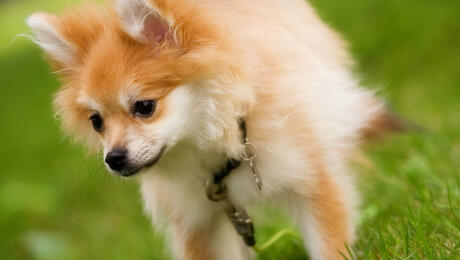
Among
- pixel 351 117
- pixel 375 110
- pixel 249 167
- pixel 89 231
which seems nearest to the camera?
pixel 249 167

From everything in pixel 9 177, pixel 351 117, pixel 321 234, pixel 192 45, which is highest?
pixel 192 45

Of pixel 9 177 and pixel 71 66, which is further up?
pixel 71 66

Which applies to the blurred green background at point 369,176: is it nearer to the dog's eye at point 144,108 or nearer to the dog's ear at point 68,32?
the dog's ear at point 68,32

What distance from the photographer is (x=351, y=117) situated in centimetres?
392

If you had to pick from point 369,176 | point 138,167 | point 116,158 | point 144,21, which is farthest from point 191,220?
point 369,176

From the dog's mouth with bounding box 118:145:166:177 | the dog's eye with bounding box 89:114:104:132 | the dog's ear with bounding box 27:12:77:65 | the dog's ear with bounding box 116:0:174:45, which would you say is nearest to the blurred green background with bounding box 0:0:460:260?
the dog's ear with bounding box 27:12:77:65

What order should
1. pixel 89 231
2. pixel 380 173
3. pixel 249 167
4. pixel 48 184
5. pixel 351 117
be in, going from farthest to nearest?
pixel 48 184, pixel 89 231, pixel 380 173, pixel 351 117, pixel 249 167

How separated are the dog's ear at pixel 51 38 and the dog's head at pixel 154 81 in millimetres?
163

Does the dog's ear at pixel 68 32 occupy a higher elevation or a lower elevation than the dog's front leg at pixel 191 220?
higher

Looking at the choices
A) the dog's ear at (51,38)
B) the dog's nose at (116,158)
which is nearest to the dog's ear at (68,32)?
the dog's ear at (51,38)

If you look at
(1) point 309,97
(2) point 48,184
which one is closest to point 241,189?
(1) point 309,97

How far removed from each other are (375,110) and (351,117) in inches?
23.0

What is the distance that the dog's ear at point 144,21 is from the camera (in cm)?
309

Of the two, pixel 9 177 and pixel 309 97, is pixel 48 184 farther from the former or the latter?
pixel 309 97
